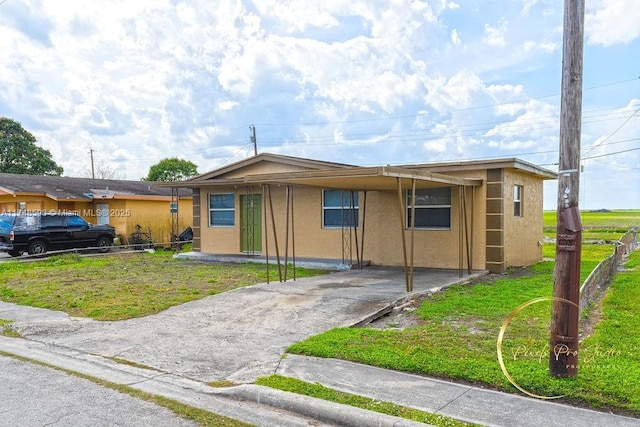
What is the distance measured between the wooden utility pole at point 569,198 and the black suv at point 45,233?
1778cm

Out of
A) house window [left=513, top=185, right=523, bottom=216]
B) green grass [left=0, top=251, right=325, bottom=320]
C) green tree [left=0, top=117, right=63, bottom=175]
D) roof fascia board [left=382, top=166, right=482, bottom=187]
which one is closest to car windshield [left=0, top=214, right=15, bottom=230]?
green grass [left=0, top=251, right=325, bottom=320]

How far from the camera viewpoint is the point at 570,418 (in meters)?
4.06

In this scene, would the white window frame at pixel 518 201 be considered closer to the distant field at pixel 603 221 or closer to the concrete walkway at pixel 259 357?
the concrete walkway at pixel 259 357

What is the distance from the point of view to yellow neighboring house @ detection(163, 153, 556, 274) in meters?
12.5

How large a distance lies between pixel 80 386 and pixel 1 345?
102 inches

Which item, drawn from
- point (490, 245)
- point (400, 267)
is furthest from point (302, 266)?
point (490, 245)

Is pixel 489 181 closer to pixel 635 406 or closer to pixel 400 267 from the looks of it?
pixel 400 267

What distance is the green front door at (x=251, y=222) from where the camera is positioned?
→ 16.8 meters

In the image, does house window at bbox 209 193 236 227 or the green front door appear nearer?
the green front door

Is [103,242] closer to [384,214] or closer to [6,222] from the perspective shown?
[6,222]

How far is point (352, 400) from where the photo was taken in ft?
14.9

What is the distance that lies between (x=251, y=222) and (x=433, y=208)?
6389 mm

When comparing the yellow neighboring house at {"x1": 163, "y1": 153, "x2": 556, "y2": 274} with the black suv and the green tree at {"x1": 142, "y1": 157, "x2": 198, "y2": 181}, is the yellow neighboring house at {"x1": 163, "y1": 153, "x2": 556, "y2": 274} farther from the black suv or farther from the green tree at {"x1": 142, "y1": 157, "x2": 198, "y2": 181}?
the green tree at {"x1": 142, "y1": 157, "x2": 198, "y2": 181}

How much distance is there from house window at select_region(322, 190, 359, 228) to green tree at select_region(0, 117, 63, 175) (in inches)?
1306
